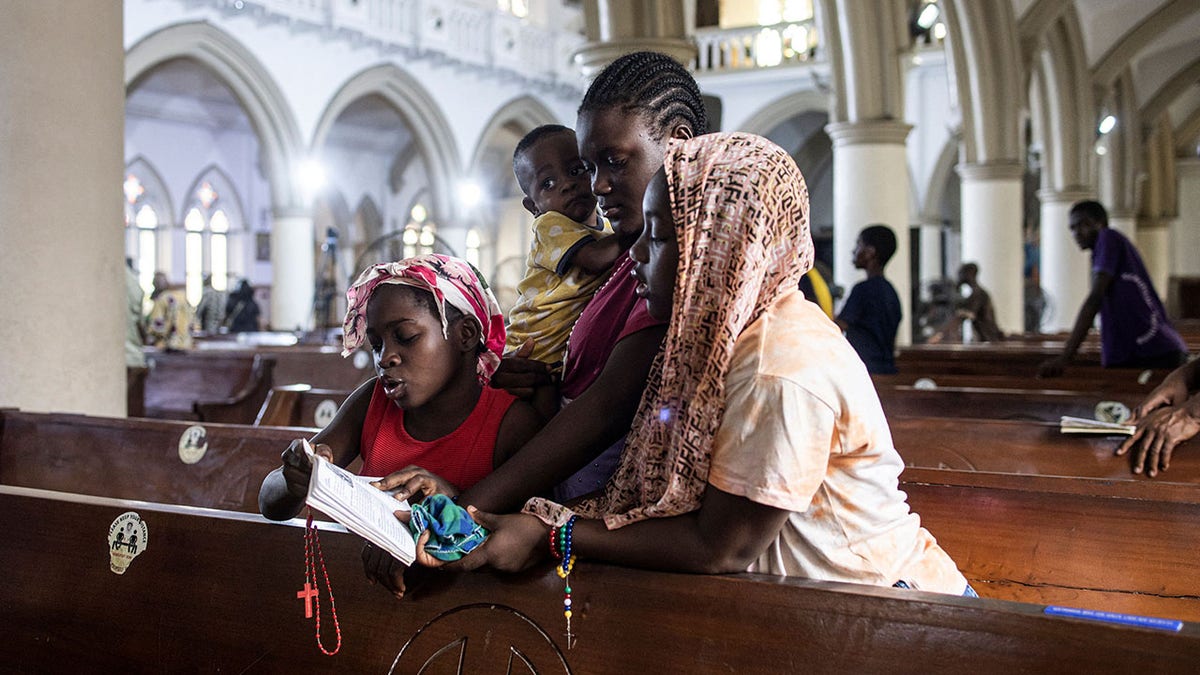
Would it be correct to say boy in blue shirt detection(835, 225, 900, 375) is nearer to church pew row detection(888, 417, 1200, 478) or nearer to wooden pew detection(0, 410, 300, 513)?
church pew row detection(888, 417, 1200, 478)

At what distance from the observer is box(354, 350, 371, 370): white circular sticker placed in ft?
24.8

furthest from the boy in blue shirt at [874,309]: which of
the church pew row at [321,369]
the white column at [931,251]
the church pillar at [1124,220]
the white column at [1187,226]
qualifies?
the white column at [1187,226]

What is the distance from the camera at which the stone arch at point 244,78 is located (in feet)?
45.4

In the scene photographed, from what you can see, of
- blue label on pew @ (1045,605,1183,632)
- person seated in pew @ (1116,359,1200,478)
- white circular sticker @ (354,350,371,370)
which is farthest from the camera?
white circular sticker @ (354,350,371,370)

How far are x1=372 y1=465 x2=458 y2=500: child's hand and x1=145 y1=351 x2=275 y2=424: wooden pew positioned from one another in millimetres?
5257

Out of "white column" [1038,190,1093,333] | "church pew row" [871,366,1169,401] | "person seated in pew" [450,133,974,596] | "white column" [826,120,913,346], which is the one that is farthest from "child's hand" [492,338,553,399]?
"white column" [1038,190,1093,333]

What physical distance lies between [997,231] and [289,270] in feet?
30.4

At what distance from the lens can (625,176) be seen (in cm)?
199

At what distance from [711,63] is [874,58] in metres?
10.7

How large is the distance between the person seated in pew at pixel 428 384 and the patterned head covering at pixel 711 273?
1.36 ft

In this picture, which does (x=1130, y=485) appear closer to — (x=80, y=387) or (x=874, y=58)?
(x=80, y=387)

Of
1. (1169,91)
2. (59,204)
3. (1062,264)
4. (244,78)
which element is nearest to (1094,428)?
(59,204)

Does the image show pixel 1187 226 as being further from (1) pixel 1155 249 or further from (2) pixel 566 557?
(2) pixel 566 557

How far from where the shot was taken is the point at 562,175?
93.1 inches
